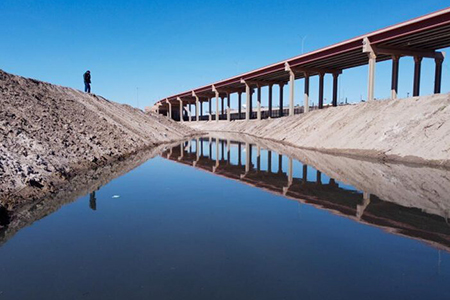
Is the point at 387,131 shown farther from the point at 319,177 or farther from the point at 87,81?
the point at 87,81

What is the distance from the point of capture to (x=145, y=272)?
3.96m

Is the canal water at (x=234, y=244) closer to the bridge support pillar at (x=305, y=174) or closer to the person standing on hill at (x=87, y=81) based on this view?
the bridge support pillar at (x=305, y=174)

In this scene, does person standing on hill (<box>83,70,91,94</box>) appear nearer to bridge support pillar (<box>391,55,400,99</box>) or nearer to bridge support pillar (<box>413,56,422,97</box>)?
bridge support pillar (<box>391,55,400,99</box>)

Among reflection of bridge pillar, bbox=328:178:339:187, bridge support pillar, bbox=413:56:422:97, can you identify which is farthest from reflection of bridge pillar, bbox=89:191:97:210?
bridge support pillar, bbox=413:56:422:97

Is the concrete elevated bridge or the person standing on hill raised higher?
the concrete elevated bridge

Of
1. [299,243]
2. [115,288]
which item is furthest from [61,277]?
[299,243]

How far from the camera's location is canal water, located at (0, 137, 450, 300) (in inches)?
143

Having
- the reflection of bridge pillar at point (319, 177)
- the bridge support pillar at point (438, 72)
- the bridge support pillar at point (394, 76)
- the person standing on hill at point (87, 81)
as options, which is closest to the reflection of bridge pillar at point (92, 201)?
the reflection of bridge pillar at point (319, 177)

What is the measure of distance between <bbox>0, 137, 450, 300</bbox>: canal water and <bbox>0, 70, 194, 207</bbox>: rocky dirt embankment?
1.18 m

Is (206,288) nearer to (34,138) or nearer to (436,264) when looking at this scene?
(436,264)

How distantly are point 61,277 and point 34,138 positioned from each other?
812 cm

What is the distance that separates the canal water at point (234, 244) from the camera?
11.9ft

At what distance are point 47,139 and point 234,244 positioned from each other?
365 inches

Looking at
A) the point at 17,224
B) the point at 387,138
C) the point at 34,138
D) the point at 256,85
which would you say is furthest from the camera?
the point at 256,85
